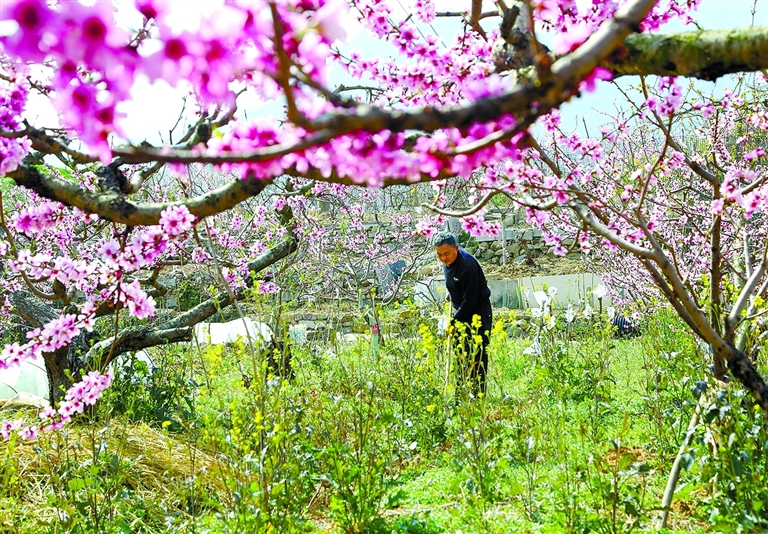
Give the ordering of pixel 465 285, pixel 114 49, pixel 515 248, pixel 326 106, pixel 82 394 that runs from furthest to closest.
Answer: pixel 515 248
pixel 465 285
pixel 82 394
pixel 326 106
pixel 114 49

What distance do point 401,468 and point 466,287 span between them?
72.7 inches

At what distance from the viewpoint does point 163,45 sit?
82 centimetres

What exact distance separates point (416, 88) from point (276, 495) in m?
1.83

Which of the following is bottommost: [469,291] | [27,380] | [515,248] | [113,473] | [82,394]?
[113,473]

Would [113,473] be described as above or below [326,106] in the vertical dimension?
below

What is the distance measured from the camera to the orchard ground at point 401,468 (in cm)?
266

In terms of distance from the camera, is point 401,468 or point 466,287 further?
point 466,287

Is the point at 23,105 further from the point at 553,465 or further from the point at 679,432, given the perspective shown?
the point at 679,432

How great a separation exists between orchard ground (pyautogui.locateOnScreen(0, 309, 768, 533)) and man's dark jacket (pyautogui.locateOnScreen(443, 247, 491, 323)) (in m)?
0.62

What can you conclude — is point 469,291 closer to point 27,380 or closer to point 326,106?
point 326,106

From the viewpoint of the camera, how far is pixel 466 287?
5410 mm

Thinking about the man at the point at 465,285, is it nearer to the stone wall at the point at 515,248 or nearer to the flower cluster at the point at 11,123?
the flower cluster at the point at 11,123

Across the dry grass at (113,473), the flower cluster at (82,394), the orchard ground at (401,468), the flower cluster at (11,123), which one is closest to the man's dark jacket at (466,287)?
the orchard ground at (401,468)

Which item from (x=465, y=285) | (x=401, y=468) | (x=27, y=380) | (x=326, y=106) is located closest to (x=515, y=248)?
(x=465, y=285)
